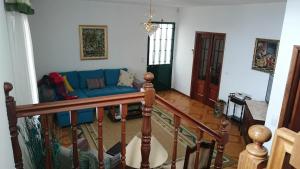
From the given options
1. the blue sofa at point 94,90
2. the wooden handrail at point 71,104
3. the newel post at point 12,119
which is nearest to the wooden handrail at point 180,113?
the wooden handrail at point 71,104

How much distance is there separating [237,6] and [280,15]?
1.11 meters

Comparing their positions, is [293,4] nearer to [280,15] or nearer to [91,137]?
[280,15]

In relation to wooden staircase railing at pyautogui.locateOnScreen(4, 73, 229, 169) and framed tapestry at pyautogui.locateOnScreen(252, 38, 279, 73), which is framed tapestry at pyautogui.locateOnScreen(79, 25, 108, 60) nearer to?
framed tapestry at pyautogui.locateOnScreen(252, 38, 279, 73)

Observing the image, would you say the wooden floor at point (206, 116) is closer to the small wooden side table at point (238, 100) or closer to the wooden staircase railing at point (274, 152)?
the small wooden side table at point (238, 100)

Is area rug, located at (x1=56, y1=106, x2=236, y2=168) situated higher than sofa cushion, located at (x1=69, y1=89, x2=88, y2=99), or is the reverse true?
sofa cushion, located at (x1=69, y1=89, x2=88, y2=99)

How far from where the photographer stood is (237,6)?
5.15 metres

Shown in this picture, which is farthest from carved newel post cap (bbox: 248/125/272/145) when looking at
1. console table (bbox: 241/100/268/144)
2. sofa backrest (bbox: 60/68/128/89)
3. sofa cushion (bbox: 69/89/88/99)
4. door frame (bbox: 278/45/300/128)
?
sofa backrest (bbox: 60/68/128/89)

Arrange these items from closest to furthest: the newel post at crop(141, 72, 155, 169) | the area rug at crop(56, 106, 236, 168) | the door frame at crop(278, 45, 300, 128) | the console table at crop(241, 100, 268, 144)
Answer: the newel post at crop(141, 72, 155, 169)
the door frame at crop(278, 45, 300, 128)
the console table at crop(241, 100, 268, 144)
the area rug at crop(56, 106, 236, 168)

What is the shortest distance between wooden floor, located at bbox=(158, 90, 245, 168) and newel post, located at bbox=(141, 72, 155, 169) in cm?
177

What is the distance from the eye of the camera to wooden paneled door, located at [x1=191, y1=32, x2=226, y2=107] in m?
5.84

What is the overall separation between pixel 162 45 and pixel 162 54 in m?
0.29

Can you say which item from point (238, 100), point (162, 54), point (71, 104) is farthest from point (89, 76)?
point (71, 104)

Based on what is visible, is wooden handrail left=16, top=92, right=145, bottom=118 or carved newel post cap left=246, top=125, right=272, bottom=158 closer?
carved newel post cap left=246, top=125, right=272, bottom=158

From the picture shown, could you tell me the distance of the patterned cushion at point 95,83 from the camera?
5753mm
